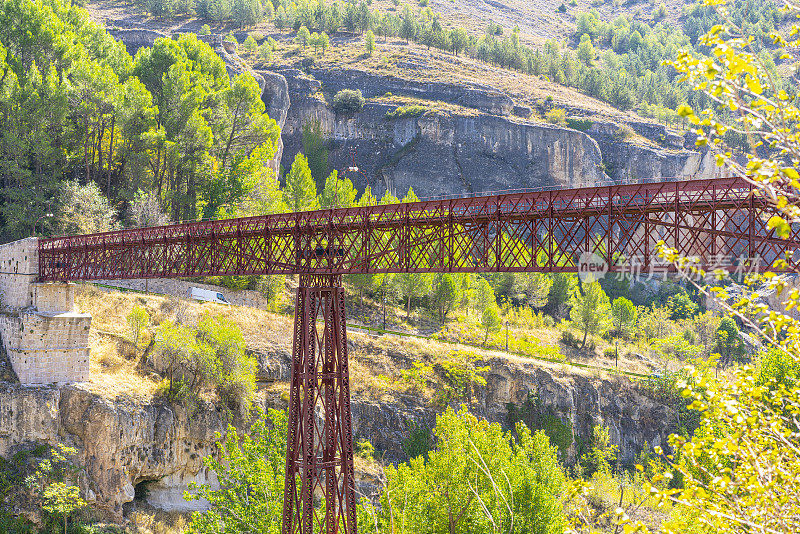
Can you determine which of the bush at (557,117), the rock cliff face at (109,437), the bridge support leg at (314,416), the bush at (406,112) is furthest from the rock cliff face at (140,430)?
the bush at (557,117)

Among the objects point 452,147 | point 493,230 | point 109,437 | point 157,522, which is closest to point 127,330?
point 109,437

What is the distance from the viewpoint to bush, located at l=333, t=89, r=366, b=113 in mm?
81500

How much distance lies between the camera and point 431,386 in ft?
143

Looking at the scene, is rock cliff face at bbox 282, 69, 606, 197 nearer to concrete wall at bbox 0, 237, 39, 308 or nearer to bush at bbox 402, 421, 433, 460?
bush at bbox 402, 421, 433, 460

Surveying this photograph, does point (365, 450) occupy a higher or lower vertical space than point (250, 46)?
lower

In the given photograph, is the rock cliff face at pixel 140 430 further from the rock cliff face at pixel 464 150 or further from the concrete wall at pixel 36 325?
the rock cliff face at pixel 464 150

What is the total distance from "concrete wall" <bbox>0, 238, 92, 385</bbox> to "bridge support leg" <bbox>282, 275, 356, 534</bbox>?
51.5ft

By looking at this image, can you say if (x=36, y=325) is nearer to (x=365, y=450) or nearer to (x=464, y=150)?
(x=365, y=450)

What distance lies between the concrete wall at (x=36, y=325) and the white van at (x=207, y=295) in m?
11.4

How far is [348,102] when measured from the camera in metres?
81.6

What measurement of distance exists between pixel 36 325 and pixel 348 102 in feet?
181

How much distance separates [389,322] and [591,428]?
52.7 feet

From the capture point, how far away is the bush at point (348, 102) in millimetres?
81500

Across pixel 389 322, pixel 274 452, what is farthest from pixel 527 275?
pixel 274 452
